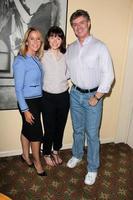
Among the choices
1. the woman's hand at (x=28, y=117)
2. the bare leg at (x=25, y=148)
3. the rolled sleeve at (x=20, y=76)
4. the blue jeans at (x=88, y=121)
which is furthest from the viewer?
the bare leg at (x=25, y=148)

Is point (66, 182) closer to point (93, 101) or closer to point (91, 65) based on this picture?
point (93, 101)

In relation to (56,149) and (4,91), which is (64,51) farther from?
(56,149)

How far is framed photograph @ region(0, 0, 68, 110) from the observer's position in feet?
8.00

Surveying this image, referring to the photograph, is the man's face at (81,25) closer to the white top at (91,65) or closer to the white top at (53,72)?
the white top at (91,65)

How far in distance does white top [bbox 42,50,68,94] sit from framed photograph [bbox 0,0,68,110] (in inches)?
12.9

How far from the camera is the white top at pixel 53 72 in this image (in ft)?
7.91

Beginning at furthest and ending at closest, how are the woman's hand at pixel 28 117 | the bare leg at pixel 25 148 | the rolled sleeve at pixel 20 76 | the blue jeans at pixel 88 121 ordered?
the bare leg at pixel 25 148 < the blue jeans at pixel 88 121 < the woman's hand at pixel 28 117 < the rolled sleeve at pixel 20 76

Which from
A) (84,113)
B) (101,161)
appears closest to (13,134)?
(84,113)

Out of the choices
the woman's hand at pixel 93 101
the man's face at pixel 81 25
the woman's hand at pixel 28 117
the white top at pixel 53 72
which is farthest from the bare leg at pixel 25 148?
the man's face at pixel 81 25

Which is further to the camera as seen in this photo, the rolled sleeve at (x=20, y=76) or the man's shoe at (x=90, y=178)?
the man's shoe at (x=90, y=178)

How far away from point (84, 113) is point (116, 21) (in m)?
1.11

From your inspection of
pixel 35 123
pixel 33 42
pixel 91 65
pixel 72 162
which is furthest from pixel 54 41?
pixel 72 162

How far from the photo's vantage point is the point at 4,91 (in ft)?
8.66

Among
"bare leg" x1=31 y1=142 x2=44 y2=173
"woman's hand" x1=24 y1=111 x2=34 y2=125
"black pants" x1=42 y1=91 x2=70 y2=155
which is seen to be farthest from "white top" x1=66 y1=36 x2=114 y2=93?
"bare leg" x1=31 y1=142 x2=44 y2=173
